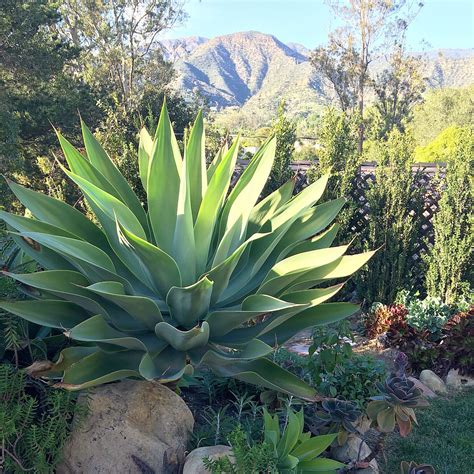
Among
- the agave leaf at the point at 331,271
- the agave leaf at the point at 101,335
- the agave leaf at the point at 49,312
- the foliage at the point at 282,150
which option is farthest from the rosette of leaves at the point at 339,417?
the foliage at the point at 282,150

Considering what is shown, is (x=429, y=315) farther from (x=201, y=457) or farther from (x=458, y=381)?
(x=201, y=457)

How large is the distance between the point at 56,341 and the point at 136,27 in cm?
2776

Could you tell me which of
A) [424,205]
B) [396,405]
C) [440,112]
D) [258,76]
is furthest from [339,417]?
[258,76]

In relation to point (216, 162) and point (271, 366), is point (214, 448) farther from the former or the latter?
point (216, 162)

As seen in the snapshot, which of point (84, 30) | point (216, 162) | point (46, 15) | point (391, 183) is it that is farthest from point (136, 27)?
point (216, 162)

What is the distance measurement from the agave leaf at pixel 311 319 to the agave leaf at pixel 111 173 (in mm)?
911

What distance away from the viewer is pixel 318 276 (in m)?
2.44

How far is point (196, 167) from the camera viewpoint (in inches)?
109

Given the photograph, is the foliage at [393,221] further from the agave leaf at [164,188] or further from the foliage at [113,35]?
the foliage at [113,35]

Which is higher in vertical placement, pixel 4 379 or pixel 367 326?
pixel 4 379

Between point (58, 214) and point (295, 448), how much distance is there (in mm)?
1521

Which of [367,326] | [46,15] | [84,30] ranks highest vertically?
[84,30]

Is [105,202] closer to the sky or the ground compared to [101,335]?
closer to the sky

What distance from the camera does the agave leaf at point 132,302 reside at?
191cm
